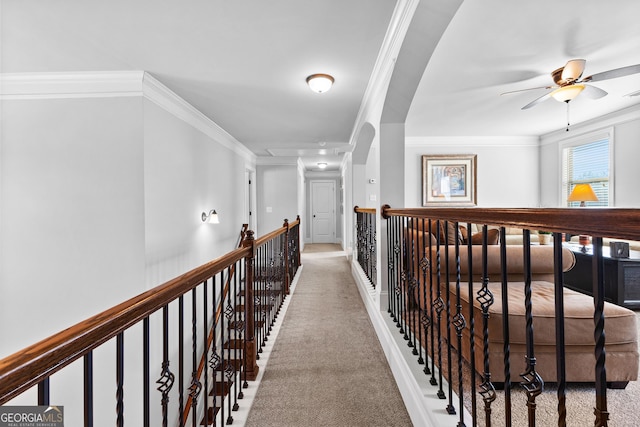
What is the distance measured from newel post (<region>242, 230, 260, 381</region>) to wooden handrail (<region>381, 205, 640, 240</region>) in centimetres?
129

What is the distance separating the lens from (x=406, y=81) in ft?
7.08

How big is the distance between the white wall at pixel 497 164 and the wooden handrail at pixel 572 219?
491 centimetres

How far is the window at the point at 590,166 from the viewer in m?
4.47

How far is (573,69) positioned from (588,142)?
315cm

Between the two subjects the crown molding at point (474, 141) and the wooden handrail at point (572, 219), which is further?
the crown molding at point (474, 141)

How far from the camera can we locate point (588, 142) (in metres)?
4.71

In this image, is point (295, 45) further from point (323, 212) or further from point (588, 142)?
point (323, 212)

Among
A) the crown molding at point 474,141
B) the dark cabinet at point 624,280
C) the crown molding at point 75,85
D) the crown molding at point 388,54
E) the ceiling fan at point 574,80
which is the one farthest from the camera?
the crown molding at point 474,141

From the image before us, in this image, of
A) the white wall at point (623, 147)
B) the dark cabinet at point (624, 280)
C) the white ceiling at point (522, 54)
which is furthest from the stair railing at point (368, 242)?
the white wall at point (623, 147)

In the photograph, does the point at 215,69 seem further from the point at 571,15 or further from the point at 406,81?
the point at 571,15

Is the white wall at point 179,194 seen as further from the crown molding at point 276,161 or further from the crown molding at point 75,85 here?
the crown molding at point 276,161

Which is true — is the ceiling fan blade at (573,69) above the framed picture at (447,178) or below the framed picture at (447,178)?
above

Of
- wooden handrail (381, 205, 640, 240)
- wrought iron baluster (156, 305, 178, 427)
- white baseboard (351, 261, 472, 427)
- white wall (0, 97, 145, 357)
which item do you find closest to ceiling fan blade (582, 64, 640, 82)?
wooden handrail (381, 205, 640, 240)

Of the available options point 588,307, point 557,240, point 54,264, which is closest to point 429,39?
point 557,240
